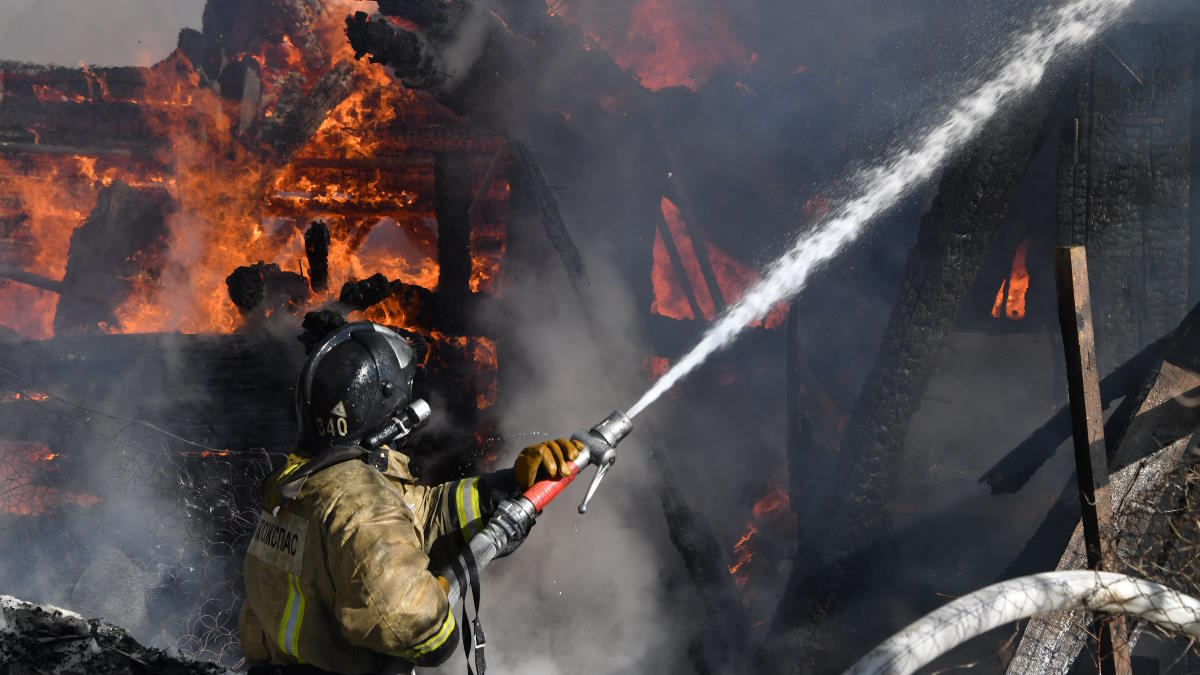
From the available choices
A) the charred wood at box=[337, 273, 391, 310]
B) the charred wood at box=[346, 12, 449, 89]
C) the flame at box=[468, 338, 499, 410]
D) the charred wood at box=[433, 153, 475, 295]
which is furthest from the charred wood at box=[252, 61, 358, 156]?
the charred wood at box=[337, 273, 391, 310]

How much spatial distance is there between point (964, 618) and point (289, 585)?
8.61 feet

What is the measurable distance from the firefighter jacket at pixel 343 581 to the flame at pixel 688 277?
6.04 meters

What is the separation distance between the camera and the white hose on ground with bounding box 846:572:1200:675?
2.75m

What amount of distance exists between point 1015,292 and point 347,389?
22.5ft

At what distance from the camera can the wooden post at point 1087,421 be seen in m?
3.83

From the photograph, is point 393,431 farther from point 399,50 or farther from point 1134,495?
point 399,50

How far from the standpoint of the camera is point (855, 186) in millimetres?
8320

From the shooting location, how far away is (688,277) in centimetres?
930

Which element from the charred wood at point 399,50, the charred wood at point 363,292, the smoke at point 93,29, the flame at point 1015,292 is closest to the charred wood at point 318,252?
the charred wood at point 363,292

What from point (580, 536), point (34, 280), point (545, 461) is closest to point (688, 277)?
point (580, 536)

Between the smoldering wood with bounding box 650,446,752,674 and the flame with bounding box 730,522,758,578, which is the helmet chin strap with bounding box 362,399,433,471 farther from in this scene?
the flame with bounding box 730,522,758,578

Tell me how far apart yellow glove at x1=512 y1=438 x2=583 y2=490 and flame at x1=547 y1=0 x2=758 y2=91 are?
6.53m

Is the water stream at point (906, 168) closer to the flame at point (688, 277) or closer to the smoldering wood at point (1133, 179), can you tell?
the flame at point (688, 277)

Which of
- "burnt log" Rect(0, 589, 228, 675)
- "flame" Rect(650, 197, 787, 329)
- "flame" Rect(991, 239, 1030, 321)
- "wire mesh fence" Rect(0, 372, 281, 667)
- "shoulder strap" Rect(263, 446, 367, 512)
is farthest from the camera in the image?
"flame" Rect(650, 197, 787, 329)
